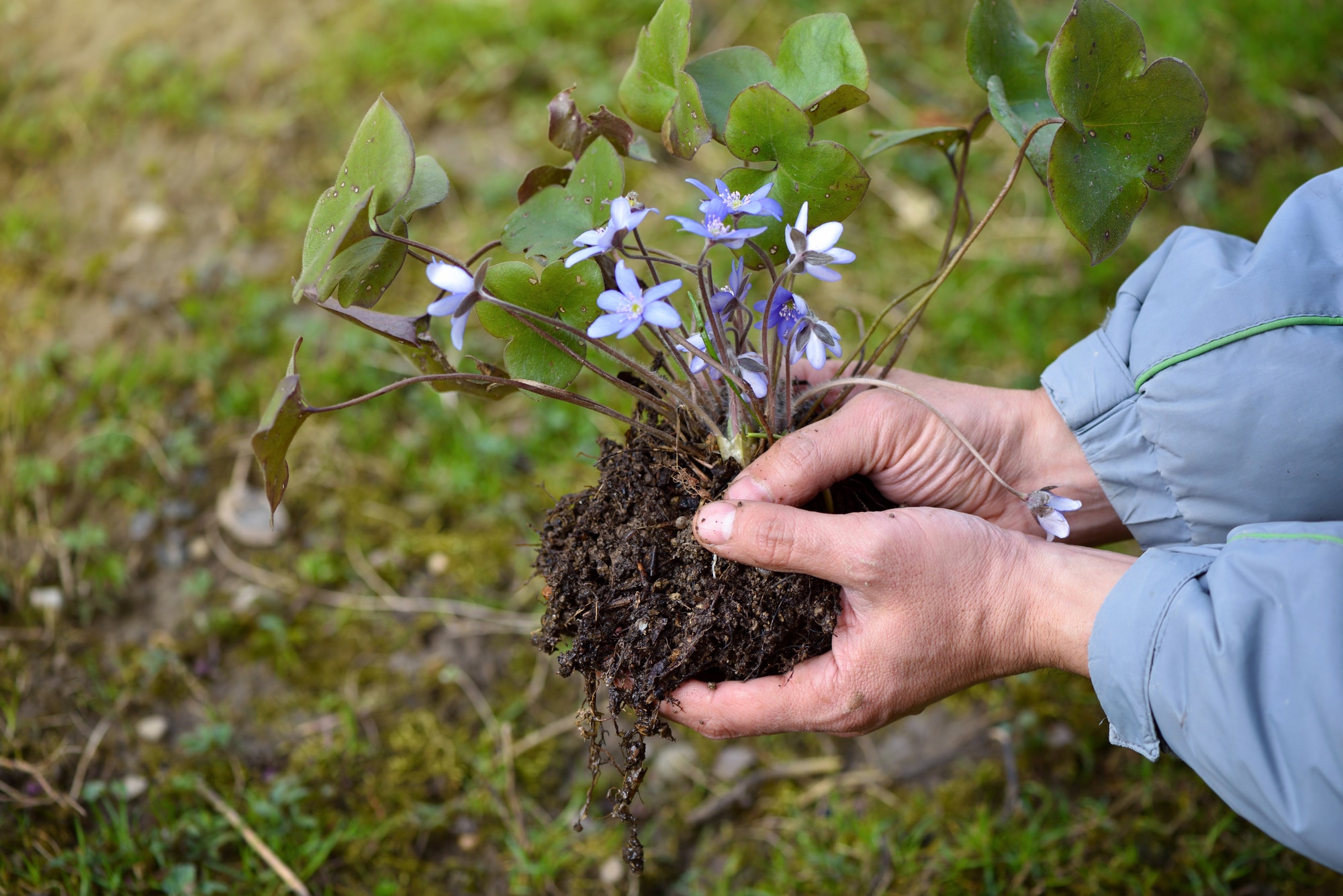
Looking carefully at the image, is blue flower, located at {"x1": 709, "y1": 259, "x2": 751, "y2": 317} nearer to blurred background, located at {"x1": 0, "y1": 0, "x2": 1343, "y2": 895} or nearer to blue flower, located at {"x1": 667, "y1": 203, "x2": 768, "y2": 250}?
blue flower, located at {"x1": 667, "y1": 203, "x2": 768, "y2": 250}

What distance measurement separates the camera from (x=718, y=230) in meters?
1.15

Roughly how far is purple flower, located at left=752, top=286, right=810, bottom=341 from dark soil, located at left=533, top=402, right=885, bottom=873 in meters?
0.24

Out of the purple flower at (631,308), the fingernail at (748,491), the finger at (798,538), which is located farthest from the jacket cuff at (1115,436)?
the purple flower at (631,308)

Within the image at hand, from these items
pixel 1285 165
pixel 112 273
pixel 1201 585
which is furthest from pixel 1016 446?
pixel 112 273

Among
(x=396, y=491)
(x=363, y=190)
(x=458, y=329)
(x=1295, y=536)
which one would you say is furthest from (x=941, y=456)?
(x=396, y=491)

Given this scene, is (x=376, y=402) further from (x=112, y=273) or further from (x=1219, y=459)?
(x=1219, y=459)

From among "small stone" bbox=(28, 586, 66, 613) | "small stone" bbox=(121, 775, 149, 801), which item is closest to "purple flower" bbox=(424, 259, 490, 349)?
"small stone" bbox=(121, 775, 149, 801)

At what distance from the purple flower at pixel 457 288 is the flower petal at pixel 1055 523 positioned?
878 mm

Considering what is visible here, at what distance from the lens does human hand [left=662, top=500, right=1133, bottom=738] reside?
1.31m

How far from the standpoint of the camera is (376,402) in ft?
9.14

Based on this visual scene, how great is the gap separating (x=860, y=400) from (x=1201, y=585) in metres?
0.54

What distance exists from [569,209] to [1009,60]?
772mm

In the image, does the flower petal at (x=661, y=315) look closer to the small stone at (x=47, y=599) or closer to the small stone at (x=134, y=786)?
the small stone at (x=134, y=786)

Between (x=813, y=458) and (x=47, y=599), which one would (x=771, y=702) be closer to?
(x=813, y=458)
